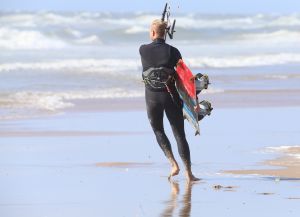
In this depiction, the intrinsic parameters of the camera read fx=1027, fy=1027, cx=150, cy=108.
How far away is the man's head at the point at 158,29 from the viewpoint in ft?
29.7

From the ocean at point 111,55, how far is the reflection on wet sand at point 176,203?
622 cm

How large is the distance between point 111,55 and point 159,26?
69.2 feet

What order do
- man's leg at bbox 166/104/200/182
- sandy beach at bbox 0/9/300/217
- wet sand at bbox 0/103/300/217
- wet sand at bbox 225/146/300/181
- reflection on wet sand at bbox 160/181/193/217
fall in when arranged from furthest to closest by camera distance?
wet sand at bbox 225/146/300/181, man's leg at bbox 166/104/200/182, sandy beach at bbox 0/9/300/217, wet sand at bbox 0/103/300/217, reflection on wet sand at bbox 160/181/193/217

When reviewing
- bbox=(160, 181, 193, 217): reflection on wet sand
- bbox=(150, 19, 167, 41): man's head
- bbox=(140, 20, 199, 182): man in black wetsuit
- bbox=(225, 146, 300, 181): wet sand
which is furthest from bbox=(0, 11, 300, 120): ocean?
bbox=(160, 181, 193, 217): reflection on wet sand

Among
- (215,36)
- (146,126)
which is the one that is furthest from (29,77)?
(215,36)

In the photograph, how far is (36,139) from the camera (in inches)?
475

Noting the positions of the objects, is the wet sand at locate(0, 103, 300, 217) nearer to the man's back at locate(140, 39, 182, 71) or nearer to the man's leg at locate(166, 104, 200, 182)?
the man's leg at locate(166, 104, 200, 182)

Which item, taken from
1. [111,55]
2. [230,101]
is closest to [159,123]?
[230,101]

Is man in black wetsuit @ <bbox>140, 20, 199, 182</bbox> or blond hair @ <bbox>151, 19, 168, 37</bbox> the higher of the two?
blond hair @ <bbox>151, 19, 168, 37</bbox>

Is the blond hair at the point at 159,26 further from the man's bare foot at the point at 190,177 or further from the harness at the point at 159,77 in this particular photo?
the man's bare foot at the point at 190,177

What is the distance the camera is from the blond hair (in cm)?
904

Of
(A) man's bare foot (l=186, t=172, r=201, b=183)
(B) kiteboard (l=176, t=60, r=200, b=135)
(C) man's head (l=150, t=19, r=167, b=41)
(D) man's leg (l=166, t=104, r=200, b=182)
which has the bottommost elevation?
(A) man's bare foot (l=186, t=172, r=201, b=183)

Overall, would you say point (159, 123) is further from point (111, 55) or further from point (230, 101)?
point (111, 55)

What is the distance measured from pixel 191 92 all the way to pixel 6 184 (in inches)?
71.6
